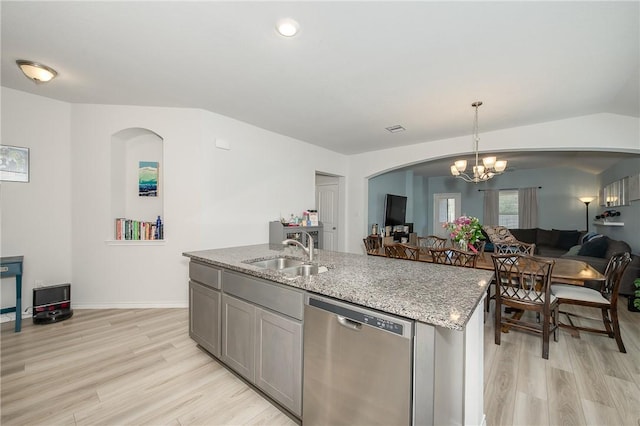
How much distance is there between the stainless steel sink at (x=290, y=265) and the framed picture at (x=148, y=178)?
244 centimetres

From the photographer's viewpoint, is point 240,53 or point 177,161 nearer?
point 240,53

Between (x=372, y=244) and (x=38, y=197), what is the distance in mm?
4422

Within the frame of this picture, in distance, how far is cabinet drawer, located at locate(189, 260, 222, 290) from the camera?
2.18 m

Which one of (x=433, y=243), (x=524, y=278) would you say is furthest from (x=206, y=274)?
(x=433, y=243)

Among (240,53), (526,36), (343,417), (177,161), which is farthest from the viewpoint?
(177,161)

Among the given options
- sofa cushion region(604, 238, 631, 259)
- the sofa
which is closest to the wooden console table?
the sofa

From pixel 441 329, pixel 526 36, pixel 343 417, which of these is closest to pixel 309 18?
pixel 526 36

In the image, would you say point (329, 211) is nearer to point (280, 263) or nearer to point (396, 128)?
point (396, 128)

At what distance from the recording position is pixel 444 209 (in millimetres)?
9211

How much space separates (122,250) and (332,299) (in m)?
3.34

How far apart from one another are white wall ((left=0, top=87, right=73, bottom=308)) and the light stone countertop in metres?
2.47

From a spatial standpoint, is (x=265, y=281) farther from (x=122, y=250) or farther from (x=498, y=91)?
(x=498, y=91)

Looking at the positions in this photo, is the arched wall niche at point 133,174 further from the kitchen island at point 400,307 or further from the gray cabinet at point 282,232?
the kitchen island at point 400,307

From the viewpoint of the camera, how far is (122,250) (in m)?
3.46
